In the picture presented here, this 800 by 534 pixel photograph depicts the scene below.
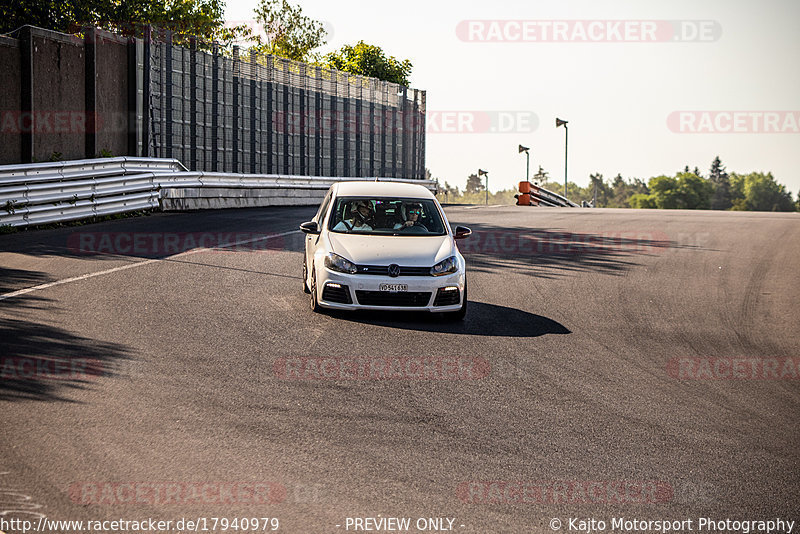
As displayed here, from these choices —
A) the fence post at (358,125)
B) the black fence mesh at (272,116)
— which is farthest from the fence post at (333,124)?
the fence post at (358,125)

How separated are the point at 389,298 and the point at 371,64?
5305 centimetres

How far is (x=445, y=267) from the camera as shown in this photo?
405 inches

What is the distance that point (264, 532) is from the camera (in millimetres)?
4531

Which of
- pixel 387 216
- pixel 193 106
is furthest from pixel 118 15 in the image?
pixel 387 216

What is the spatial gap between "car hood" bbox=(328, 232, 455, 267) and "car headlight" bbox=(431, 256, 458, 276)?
51 mm

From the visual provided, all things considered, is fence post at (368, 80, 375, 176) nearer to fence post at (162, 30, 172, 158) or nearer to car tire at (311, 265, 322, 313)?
fence post at (162, 30, 172, 158)

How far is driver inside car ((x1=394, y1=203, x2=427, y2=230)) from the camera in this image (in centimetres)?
1132

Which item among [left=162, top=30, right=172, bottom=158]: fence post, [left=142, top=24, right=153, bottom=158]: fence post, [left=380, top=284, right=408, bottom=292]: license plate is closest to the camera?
[left=380, top=284, right=408, bottom=292]: license plate

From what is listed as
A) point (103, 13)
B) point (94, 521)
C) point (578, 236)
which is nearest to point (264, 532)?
point (94, 521)

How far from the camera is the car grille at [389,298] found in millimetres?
10047

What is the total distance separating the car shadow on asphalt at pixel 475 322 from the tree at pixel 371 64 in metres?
51.6

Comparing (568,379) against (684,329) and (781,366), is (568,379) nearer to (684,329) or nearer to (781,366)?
(781,366)

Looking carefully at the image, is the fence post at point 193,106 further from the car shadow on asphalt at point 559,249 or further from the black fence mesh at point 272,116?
the car shadow on asphalt at point 559,249

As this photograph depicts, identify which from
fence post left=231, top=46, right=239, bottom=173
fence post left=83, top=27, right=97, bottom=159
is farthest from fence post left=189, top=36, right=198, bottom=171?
fence post left=83, top=27, right=97, bottom=159
